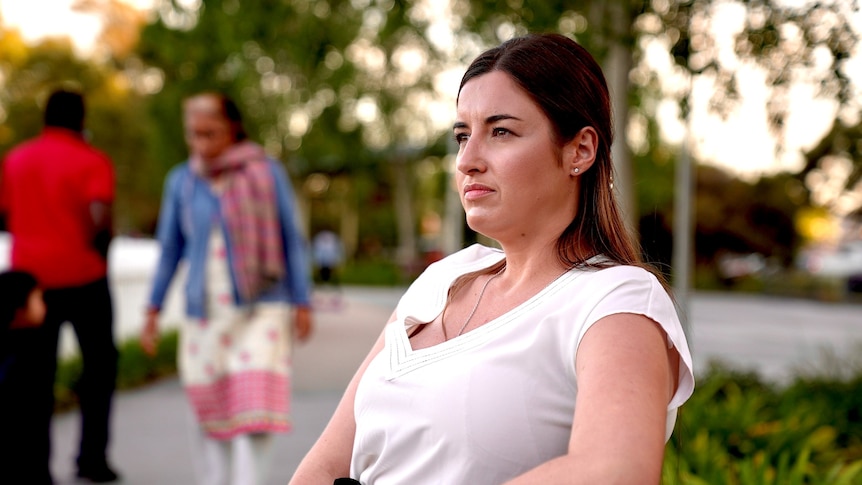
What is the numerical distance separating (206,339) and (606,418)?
12.3ft

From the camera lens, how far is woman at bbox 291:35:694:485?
5.28 feet

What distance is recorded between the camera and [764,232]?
4319cm

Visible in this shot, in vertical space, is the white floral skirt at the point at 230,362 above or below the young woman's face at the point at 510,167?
below

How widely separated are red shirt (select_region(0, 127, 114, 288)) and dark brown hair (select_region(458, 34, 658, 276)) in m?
4.41

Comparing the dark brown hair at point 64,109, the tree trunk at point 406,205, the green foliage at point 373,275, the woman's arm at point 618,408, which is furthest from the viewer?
the tree trunk at point 406,205

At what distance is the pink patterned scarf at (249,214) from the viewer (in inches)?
198

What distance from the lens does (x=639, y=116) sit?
1614cm

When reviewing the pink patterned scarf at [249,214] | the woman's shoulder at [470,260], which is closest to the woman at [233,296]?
the pink patterned scarf at [249,214]

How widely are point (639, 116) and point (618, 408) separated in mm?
14951

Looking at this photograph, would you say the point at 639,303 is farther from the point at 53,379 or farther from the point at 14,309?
the point at 53,379

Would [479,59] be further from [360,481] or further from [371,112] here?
[371,112]

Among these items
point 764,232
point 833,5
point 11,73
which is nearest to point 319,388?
point 833,5

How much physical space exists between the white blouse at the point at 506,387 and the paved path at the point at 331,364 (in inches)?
81.1

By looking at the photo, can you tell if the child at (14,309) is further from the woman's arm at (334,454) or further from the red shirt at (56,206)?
the woman's arm at (334,454)
